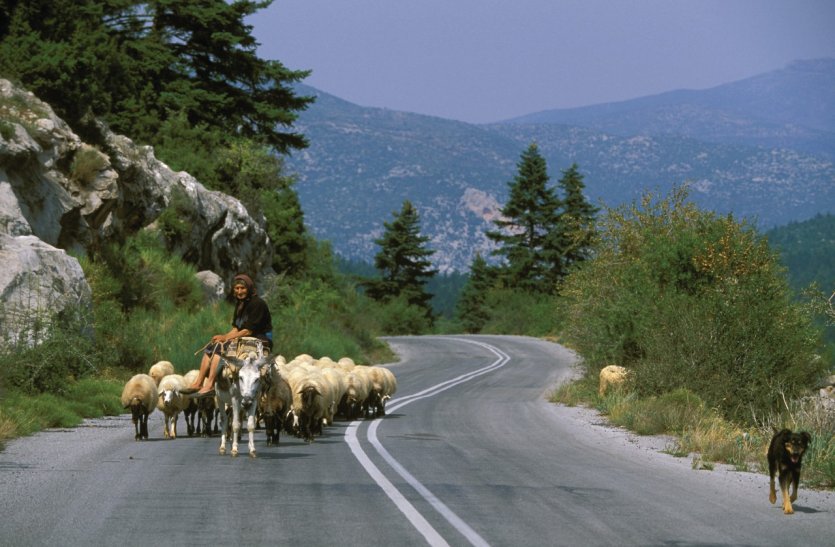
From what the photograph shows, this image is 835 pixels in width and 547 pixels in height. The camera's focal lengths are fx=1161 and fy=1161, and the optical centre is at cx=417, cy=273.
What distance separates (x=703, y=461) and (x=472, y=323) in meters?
83.0

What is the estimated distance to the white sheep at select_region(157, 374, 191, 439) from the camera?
57.3 ft

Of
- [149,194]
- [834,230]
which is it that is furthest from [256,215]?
[834,230]

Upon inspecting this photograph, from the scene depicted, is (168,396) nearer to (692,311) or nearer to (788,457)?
(788,457)

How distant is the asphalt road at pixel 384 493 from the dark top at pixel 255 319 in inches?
63.2

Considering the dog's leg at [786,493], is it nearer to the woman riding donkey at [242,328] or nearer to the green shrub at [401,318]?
the woman riding donkey at [242,328]

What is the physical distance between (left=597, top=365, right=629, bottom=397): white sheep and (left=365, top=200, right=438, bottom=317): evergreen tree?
68506 millimetres

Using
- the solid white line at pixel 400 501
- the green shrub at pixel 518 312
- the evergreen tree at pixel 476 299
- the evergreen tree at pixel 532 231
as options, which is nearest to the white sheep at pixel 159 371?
the solid white line at pixel 400 501

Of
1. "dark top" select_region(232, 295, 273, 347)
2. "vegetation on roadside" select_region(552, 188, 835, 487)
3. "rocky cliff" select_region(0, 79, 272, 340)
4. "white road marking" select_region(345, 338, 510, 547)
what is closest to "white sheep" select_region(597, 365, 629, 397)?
"vegetation on roadside" select_region(552, 188, 835, 487)

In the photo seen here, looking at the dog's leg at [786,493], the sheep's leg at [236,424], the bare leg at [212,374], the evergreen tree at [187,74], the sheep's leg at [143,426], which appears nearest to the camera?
the dog's leg at [786,493]

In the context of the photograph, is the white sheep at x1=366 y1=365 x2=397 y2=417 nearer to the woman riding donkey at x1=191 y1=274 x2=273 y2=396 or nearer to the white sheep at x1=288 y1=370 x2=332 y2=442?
the white sheep at x1=288 y1=370 x2=332 y2=442

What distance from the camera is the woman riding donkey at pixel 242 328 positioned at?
16.0 meters

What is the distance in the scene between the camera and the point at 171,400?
1750cm

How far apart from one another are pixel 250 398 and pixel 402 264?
8309 centimetres

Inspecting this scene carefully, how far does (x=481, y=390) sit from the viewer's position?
34.7m
